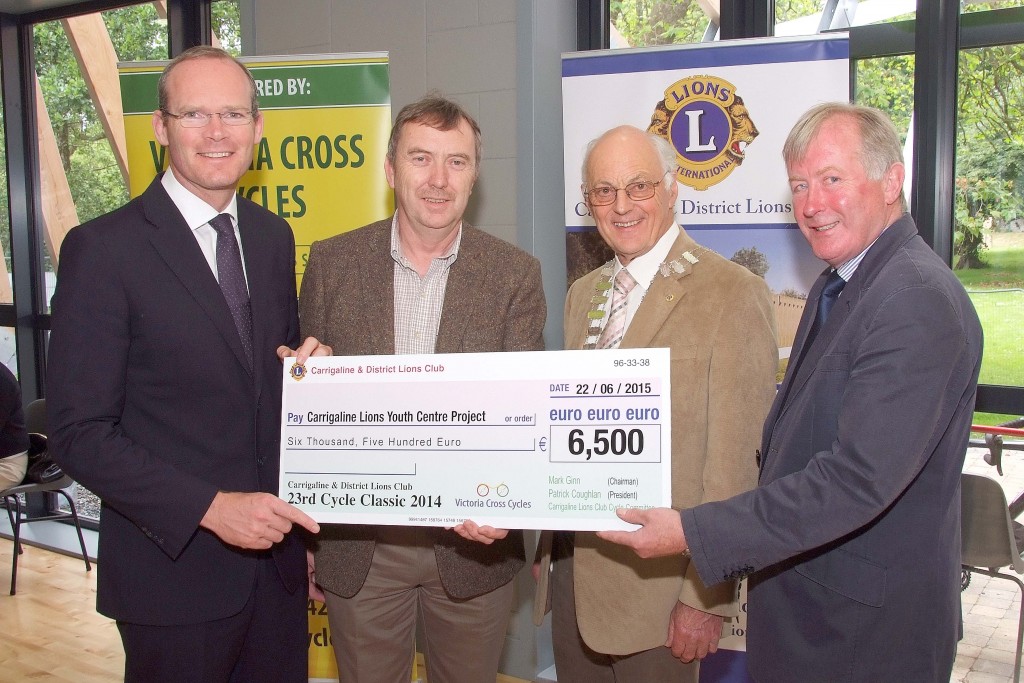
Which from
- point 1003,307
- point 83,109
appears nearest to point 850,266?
point 1003,307

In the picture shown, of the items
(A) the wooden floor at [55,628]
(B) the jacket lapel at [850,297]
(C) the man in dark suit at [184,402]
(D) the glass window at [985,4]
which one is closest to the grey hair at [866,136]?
(B) the jacket lapel at [850,297]

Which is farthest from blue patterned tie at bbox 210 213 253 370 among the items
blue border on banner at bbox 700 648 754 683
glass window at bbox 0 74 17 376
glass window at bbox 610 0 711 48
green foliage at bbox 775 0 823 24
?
glass window at bbox 0 74 17 376

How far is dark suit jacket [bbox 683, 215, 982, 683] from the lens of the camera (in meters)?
1.52

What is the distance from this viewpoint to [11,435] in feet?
16.3

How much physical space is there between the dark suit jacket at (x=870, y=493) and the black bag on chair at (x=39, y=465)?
473 centimetres

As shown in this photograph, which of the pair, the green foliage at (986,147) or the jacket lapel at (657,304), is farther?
the green foliage at (986,147)

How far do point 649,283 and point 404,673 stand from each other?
1257mm

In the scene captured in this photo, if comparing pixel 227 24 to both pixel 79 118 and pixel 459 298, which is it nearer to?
pixel 79 118

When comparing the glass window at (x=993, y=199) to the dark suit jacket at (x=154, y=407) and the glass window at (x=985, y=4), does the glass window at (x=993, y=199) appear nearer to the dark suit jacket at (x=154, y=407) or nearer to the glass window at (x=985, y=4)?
the glass window at (x=985, y=4)

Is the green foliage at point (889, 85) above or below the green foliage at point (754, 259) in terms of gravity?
above

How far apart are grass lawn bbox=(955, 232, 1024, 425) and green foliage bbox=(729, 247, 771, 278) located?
3.21ft

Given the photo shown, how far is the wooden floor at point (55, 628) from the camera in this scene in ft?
13.5

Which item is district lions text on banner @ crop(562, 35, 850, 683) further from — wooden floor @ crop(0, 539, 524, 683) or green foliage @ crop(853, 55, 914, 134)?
wooden floor @ crop(0, 539, 524, 683)

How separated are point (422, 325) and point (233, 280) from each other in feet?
1.60
